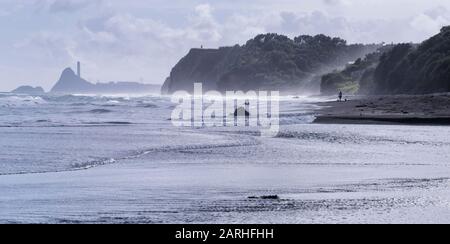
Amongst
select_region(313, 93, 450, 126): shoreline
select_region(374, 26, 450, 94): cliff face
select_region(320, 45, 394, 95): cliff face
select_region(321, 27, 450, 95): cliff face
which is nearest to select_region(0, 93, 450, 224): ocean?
select_region(313, 93, 450, 126): shoreline

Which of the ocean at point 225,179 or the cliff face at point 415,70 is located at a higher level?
the cliff face at point 415,70

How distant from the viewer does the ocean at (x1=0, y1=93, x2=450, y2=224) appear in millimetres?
12148

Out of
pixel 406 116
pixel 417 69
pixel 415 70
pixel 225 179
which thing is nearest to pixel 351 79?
pixel 415 70

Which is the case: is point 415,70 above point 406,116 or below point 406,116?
above

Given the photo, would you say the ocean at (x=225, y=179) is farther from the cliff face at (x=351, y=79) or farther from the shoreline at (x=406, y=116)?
the cliff face at (x=351, y=79)

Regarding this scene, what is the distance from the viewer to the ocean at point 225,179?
1215 centimetres

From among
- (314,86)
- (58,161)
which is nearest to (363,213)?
(58,161)

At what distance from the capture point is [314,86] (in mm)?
194125

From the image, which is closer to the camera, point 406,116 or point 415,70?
point 406,116

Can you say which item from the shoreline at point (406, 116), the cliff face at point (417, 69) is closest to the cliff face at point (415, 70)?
the cliff face at point (417, 69)

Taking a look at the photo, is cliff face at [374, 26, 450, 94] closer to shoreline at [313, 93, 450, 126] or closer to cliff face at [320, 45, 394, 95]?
cliff face at [320, 45, 394, 95]

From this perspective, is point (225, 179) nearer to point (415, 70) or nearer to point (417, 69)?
point (417, 69)

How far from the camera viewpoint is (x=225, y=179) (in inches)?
671
